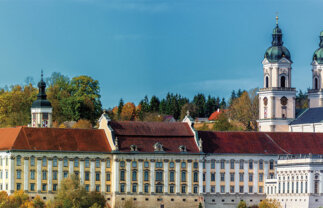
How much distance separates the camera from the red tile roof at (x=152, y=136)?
478 feet

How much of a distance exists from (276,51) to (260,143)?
27.7m

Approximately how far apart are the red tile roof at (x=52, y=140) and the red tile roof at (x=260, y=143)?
1379cm

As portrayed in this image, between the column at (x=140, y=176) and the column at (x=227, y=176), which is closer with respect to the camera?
the column at (x=140, y=176)

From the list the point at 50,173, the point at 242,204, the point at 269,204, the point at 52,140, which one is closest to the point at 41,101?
the point at 52,140

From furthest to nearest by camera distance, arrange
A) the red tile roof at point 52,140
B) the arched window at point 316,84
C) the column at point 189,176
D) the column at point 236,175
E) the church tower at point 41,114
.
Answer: the arched window at point 316,84
the church tower at point 41,114
the column at point 236,175
the column at point 189,176
the red tile roof at point 52,140

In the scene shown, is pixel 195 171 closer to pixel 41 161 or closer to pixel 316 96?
pixel 41 161

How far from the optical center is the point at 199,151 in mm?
147250

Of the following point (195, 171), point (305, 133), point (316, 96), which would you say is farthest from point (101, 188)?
point (316, 96)

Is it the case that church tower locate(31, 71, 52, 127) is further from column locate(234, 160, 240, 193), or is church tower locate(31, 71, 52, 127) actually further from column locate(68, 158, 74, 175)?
column locate(234, 160, 240, 193)

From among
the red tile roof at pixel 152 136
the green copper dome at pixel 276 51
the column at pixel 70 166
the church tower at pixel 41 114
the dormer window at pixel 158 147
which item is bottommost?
the column at pixel 70 166

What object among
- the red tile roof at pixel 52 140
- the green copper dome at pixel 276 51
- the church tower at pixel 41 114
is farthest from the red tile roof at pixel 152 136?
the green copper dome at pixel 276 51

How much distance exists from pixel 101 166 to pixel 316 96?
4944cm

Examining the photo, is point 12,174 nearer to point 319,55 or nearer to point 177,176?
point 177,176

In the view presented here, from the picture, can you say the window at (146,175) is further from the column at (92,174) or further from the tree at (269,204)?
the tree at (269,204)
